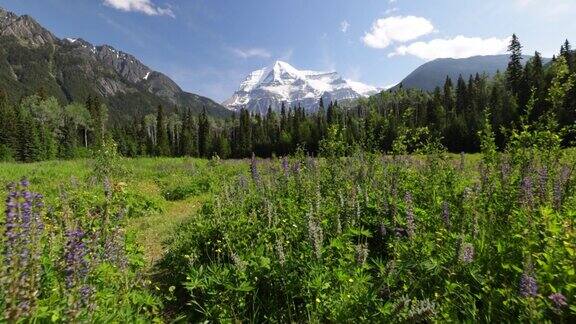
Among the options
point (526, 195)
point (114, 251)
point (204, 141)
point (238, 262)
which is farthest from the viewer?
point (204, 141)

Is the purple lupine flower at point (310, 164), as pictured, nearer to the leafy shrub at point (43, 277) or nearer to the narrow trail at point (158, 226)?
the narrow trail at point (158, 226)

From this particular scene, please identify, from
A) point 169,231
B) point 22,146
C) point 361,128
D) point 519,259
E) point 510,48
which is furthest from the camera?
point 22,146

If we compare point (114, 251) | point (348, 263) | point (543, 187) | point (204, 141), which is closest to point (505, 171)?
point (543, 187)

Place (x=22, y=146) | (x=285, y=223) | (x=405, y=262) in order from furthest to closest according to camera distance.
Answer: (x=22, y=146)
(x=285, y=223)
(x=405, y=262)

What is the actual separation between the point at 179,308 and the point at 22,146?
92758 millimetres

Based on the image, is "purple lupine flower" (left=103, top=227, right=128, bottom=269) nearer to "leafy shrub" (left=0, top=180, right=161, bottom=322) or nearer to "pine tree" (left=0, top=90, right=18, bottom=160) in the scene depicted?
"leafy shrub" (left=0, top=180, right=161, bottom=322)

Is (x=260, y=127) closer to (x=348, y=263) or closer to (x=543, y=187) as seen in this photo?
(x=543, y=187)

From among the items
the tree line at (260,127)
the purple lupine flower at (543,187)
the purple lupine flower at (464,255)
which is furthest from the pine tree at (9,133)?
the purple lupine flower at (464,255)

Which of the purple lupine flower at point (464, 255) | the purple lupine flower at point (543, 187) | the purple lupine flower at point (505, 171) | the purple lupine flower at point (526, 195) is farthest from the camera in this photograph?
the purple lupine flower at point (505, 171)

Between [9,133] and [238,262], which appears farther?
[9,133]

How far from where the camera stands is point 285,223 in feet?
22.7

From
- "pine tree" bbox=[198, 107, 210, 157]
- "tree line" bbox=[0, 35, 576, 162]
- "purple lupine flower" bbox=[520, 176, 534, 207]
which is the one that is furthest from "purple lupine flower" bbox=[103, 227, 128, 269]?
"pine tree" bbox=[198, 107, 210, 157]

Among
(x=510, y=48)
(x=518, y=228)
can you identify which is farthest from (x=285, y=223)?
(x=510, y=48)

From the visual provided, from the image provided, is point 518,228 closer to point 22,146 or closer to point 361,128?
point 361,128
